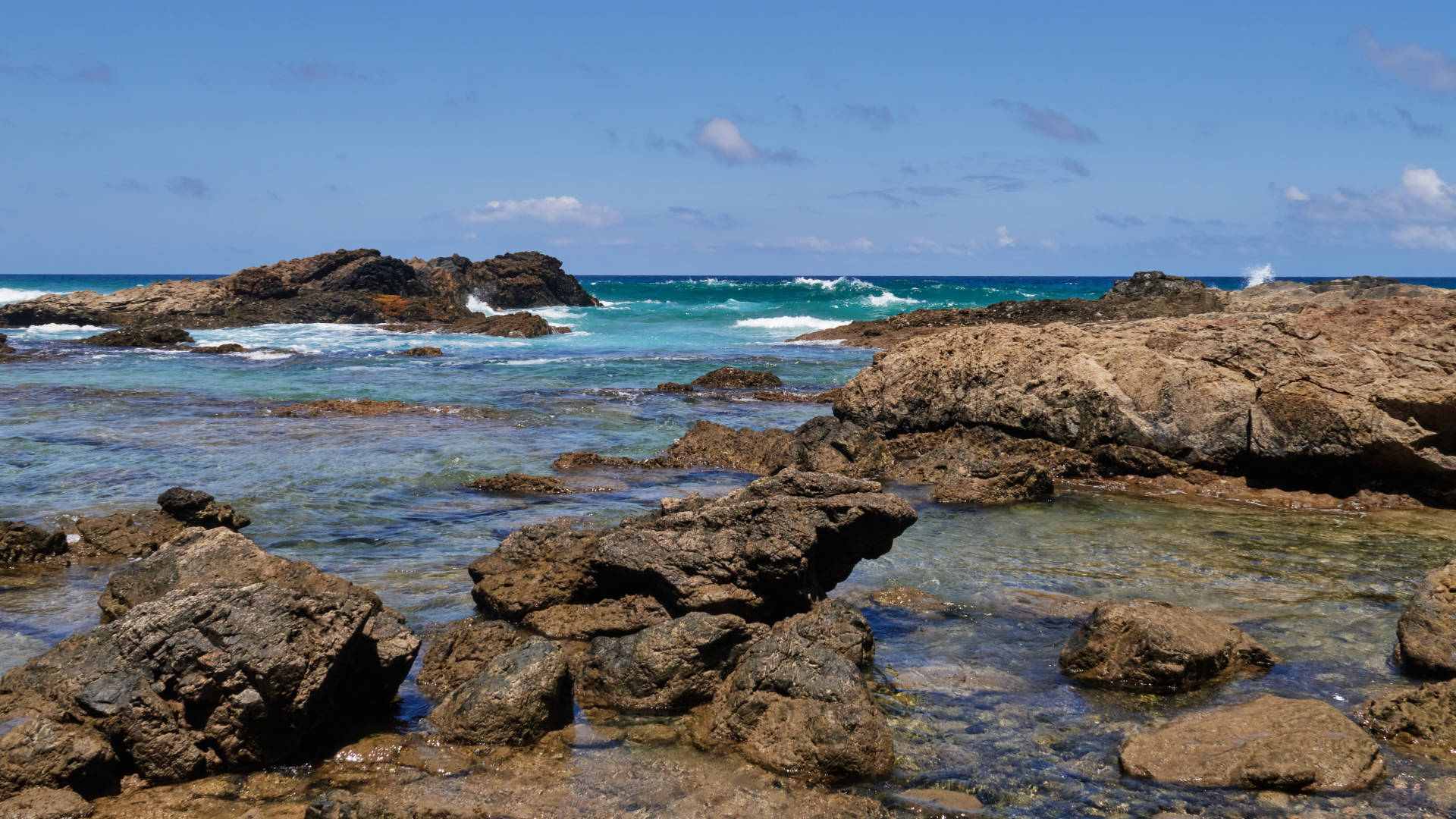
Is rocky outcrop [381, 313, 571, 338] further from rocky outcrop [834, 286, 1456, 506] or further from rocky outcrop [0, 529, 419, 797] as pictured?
rocky outcrop [0, 529, 419, 797]

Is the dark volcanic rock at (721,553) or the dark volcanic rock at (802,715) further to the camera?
the dark volcanic rock at (721,553)

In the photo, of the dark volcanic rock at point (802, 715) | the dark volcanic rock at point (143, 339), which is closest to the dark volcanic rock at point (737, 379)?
the dark volcanic rock at point (802, 715)

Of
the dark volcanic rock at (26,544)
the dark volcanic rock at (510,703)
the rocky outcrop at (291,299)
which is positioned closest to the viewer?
the dark volcanic rock at (510,703)

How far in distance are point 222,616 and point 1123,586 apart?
5843 mm

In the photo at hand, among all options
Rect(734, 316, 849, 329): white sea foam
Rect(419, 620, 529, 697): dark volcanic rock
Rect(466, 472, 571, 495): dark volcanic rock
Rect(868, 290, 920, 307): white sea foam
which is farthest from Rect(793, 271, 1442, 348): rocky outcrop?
Rect(868, 290, 920, 307): white sea foam

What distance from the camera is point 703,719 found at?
498 centimetres

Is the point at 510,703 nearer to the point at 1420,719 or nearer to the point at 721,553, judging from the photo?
the point at 721,553

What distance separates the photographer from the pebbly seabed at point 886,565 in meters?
4.36

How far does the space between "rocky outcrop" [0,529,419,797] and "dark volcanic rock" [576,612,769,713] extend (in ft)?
3.81

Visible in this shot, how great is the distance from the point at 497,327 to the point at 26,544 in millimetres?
34231

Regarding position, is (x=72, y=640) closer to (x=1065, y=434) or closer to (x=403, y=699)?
(x=403, y=699)

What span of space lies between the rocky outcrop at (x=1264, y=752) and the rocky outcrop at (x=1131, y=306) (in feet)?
77.2

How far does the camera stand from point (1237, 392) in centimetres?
1043

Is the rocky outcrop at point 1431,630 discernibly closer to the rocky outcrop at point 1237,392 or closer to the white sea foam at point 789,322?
the rocky outcrop at point 1237,392
